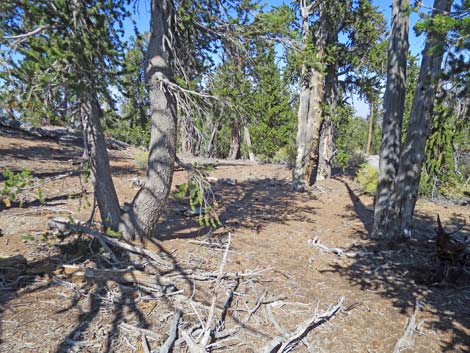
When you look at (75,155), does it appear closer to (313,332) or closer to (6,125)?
(6,125)

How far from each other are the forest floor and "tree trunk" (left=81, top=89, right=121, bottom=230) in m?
0.37

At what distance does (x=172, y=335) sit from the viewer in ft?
8.43

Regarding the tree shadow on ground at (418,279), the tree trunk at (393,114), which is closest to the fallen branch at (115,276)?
the tree shadow on ground at (418,279)

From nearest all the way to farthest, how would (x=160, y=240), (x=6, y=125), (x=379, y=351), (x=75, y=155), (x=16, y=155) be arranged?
(x=379, y=351) < (x=160, y=240) < (x=16, y=155) < (x=75, y=155) < (x=6, y=125)

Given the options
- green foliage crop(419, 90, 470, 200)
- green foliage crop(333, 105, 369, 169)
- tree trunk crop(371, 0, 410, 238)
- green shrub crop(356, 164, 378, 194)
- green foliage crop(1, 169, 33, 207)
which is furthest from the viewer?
green foliage crop(333, 105, 369, 169)

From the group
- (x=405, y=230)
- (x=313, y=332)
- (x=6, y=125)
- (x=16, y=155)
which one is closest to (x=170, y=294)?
(x=313, y=332)

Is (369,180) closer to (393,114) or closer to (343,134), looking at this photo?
(393,114)

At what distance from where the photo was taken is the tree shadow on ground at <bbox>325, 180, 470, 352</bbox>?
10.6 ft

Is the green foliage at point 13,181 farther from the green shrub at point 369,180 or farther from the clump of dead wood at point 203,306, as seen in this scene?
the green shrub at point 369,180

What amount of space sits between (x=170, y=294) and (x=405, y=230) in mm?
4690

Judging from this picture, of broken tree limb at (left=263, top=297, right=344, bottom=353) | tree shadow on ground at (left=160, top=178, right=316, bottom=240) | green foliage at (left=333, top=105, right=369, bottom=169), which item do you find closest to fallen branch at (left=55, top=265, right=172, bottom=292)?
broken tree limb at (left=263, top=297, right=344, bottom=353)

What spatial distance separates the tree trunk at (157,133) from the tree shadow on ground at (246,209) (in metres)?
0.72

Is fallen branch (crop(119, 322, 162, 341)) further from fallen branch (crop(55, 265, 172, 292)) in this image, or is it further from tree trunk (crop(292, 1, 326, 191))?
tree trunk (crop(292, 1, 326, 191))

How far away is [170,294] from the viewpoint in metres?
3.25
